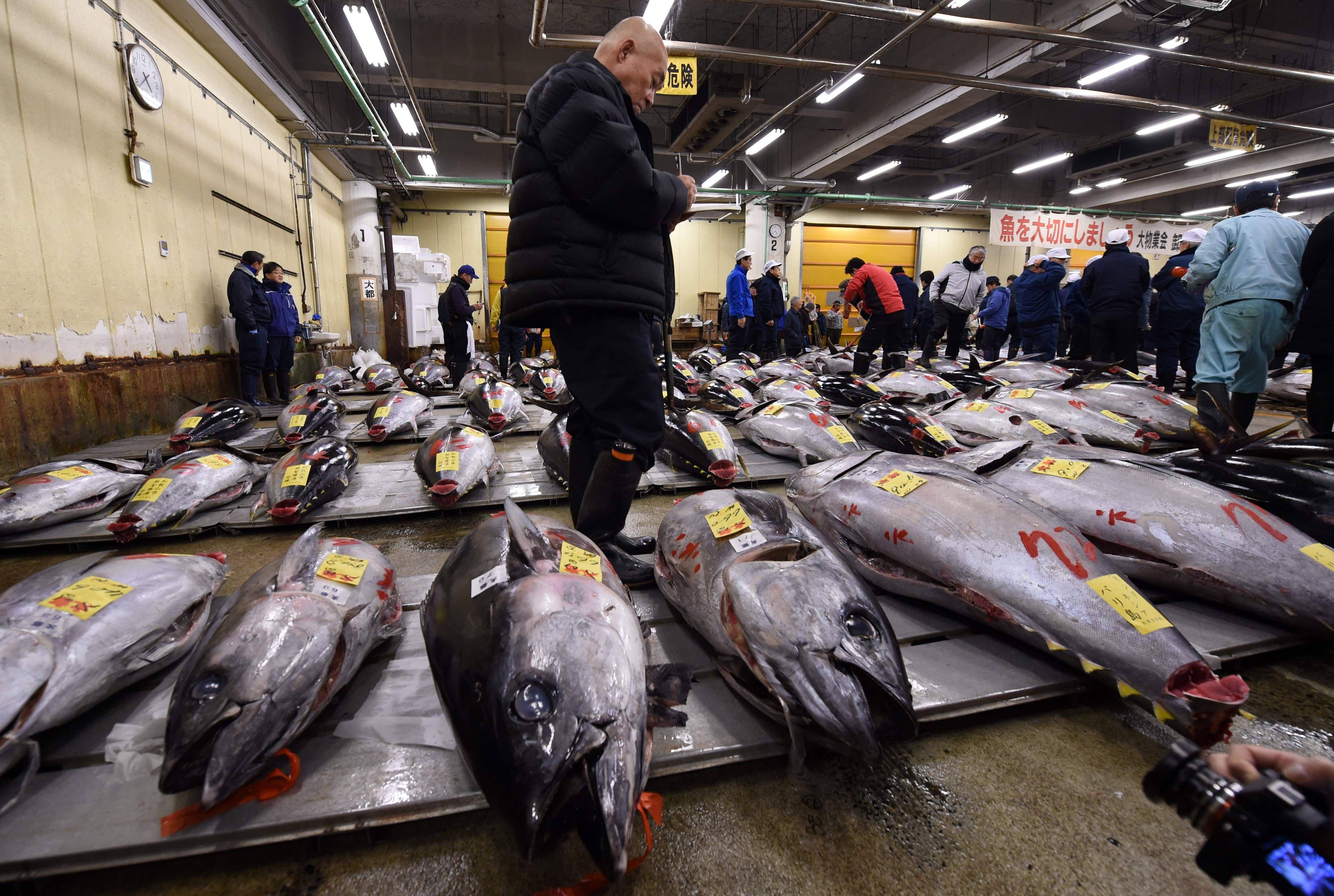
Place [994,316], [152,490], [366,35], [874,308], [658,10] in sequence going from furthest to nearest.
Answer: [994,316] < [874,308] < [366,35] < [658,10] < [152,490]

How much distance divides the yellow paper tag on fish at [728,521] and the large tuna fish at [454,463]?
1.79m

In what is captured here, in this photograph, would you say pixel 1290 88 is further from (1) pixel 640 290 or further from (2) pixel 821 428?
(1) pixel 640 290

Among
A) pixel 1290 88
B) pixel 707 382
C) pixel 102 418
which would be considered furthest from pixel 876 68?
pixel 1290 88

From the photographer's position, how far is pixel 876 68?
10.1 m

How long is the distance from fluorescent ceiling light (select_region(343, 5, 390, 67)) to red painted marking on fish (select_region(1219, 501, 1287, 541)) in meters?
10.4

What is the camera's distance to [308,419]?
17.3 feet

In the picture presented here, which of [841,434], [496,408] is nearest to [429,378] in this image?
[496,408]

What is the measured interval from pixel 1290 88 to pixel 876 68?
42.7 feet

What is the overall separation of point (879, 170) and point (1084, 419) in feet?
54.6

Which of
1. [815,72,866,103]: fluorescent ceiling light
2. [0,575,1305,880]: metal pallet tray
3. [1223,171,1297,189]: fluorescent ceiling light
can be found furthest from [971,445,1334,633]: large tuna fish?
[1223,171,1297,189]: fluorescent ceiling light

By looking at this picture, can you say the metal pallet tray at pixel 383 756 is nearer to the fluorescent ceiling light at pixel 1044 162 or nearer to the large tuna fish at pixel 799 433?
the large tuna fish at pixel 799 433

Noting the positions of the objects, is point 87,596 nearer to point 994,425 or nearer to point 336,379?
point 994,425

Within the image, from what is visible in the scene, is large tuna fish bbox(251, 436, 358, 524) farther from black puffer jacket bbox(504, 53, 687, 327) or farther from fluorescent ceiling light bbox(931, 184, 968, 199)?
fluorescent ceiling light bbox(931, 184, 968, 199)

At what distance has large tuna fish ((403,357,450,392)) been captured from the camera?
30.7ft
